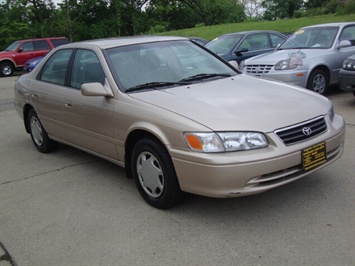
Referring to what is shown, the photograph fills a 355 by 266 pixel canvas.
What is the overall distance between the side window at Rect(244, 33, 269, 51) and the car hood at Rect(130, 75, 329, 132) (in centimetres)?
693

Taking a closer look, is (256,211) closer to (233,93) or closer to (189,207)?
(189,207)

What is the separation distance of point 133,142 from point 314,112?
1.70 m

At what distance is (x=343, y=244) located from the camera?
2.92 m

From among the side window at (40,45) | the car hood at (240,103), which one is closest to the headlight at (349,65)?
the car hood at (240,103)

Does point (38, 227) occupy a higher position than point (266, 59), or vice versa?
point (266, 59)

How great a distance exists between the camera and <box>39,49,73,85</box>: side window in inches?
196

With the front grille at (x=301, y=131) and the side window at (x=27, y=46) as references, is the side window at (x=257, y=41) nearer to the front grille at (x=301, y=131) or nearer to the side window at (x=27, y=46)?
the front grille at (x=301, y=131)

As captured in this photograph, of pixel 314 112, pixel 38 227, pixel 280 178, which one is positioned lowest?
pixel 38 227

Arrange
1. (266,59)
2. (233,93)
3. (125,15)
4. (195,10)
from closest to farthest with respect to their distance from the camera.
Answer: (233,93)
(266,59)
(125,15)
(195,10)

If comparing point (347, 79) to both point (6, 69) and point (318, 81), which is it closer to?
point (318, 81)

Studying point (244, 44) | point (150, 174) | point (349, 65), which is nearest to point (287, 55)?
point (349, 65)

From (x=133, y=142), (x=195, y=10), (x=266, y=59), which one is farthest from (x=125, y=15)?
(x=133, y=142)

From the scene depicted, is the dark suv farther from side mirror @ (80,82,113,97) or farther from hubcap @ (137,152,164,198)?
hubcap @ (137,152,164,198)

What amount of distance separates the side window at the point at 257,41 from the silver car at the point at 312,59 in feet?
6.63
